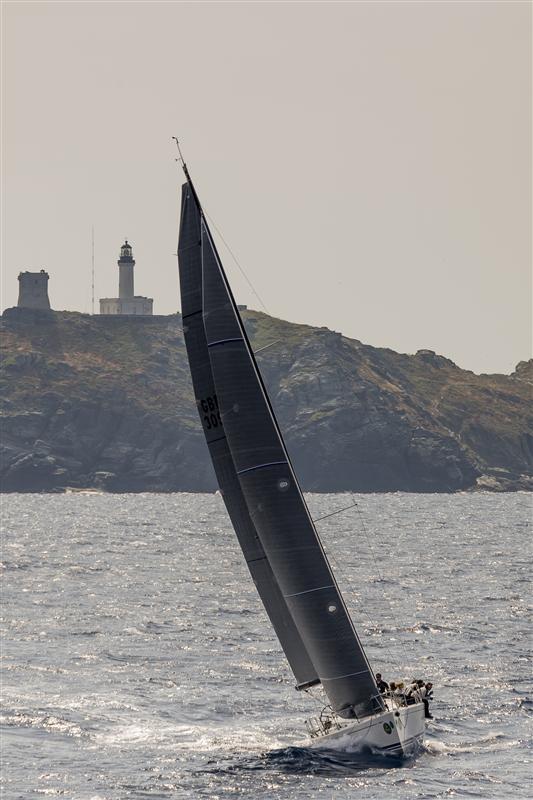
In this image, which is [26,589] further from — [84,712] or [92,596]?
[84,712]

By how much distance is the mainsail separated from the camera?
3603cm

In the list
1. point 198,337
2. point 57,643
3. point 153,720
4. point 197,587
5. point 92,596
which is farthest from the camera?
point 197,587

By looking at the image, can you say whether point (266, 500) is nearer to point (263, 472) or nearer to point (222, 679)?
point (263, 472)

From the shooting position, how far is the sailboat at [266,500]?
36062 millimetres

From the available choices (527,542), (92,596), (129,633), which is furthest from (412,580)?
(527,542)

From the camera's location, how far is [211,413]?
1463 inches

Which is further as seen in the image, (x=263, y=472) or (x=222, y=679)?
(x=222, y=679)

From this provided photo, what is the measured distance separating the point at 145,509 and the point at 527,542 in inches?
3193

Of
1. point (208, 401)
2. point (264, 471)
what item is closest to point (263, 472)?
point (264, 471)

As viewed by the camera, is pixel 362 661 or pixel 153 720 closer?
pixel 362 661

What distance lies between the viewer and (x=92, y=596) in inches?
3120

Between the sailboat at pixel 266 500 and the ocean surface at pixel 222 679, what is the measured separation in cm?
137

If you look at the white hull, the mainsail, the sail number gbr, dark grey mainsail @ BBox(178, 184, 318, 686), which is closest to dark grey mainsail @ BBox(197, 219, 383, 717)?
the mainsail

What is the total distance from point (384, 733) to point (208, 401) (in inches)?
412
